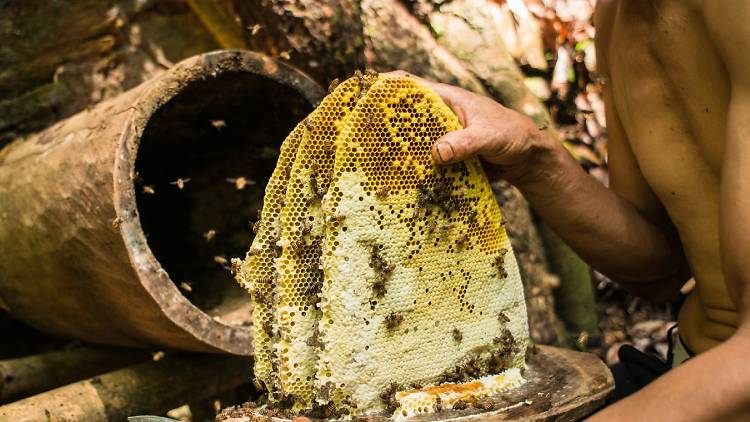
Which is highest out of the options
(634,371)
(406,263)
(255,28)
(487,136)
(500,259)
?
(255,28)

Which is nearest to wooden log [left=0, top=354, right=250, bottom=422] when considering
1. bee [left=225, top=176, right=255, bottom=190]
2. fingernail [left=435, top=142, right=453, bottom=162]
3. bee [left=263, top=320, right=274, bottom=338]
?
bee [left=225, top=176, right=255, bottom=190]

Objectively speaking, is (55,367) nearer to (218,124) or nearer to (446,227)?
(218,124)

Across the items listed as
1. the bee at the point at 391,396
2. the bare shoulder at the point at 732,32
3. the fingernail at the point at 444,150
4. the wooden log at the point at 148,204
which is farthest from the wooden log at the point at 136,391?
the bare shoulder at the point at 732,32

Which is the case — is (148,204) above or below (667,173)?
below

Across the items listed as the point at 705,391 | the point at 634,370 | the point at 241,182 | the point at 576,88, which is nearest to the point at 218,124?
the point at 241,182

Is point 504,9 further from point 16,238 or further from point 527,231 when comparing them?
point 16,238

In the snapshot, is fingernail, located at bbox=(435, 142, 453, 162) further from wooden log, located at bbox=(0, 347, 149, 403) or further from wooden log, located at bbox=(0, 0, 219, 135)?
wooden log, located at bbox=(0, 0, 219, 135)

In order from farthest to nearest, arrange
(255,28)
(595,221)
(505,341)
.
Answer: (255,28) < (595,221) < (505,341)
